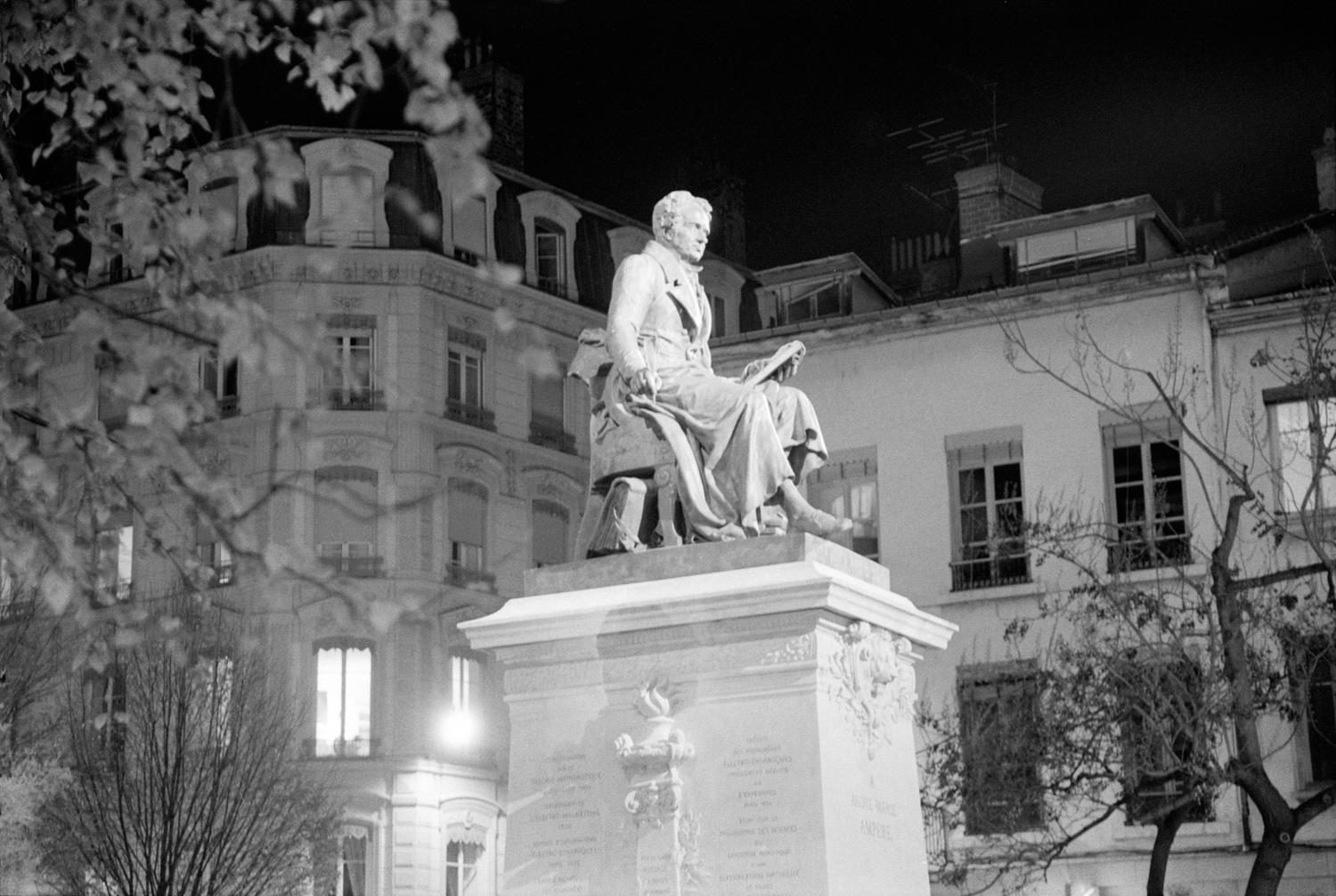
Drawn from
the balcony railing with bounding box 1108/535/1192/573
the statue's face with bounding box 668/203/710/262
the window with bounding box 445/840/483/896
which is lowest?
the window with bounding box 445/840/483/896

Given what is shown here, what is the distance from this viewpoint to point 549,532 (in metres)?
41.9

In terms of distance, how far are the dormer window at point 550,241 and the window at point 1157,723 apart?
2100 centimetres

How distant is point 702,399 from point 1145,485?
16.9 meters

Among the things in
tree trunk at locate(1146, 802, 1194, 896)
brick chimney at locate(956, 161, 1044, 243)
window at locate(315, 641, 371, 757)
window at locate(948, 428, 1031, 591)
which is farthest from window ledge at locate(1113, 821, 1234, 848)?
window at locate(315, 641, 371, 757)

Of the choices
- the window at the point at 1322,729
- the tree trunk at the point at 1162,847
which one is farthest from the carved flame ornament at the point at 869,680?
the window at the point at 1322,729

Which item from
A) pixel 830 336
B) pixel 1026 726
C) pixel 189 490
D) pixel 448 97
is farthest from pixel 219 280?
pixel 830 336

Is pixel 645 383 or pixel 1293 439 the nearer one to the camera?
pixel 645 383

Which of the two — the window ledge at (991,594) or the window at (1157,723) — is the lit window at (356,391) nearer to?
the window ledge at (991,594)

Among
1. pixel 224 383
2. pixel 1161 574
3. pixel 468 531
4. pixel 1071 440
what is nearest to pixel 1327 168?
pixel 1071 440

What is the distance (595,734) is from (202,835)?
15652mm

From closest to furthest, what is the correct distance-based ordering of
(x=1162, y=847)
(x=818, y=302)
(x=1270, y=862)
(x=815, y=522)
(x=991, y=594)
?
1. (x=815, y=522)
2. (x=1270, y=862)
3. (x=1162, y=847)
4. (x=991, y=594)
5. (x=818, y=302)

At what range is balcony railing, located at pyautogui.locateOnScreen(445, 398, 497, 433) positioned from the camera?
40.0m

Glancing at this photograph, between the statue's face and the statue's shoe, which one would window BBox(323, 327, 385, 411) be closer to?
the statue's face

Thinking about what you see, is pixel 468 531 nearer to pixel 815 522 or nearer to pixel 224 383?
pixel 224 383
